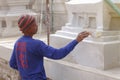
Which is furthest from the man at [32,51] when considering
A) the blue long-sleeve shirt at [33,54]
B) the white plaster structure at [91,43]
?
the white plaster structure at [91,43]

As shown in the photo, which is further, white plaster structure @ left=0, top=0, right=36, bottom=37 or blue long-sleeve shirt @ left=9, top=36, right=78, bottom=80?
white plaster structure @ left=0, top=0, right=36, bottom=37

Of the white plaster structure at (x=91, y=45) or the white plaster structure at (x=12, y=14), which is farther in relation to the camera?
the white plaster structure at (x=12, y=14)

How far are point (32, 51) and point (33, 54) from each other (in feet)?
0.11

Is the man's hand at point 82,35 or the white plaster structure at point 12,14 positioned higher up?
the man's hand at point 82,35

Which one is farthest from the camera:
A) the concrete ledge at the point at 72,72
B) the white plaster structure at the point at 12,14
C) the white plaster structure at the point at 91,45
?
the white plaster structure at the point at 12,14

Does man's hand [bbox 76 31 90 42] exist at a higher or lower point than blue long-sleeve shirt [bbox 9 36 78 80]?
higher

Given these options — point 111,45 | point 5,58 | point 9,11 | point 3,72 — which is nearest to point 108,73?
point 111,45

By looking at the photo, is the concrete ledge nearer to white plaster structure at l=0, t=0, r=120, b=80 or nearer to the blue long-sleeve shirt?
white plaster structure at l=0, t=0, r=120, b=80

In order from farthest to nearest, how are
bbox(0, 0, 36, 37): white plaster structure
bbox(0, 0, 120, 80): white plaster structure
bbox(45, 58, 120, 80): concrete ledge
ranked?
bbox(0, 0, 36, 37): white plaster structure → bbox(0, 0, 120, 80): white plaster structure → bbox(45, 58, 120, 80): concrete ledge

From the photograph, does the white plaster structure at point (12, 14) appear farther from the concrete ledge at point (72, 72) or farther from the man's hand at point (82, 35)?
the man's hand at point (82, 35)

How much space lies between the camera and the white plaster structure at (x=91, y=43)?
8.06 ft

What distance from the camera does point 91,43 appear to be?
253 centimetres

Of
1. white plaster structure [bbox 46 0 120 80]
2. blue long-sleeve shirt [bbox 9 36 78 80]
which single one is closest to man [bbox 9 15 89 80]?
blue long-sleeve shirt [bbox 9 36 78 80]

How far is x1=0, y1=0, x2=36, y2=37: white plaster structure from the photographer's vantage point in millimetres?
5934
